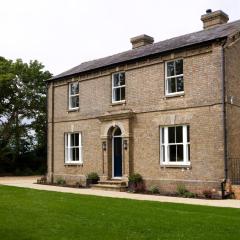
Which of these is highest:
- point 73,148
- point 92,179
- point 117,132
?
point 117,132

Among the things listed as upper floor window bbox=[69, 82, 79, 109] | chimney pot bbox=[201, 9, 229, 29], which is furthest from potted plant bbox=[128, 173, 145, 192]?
chimney pot bbox=[201, 9, 229, 29]

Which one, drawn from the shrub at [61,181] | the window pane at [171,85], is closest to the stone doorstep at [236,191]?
the window pane at [171,85]

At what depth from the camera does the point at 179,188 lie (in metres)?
19.0

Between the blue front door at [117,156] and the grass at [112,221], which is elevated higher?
the blue front door at [117,156]

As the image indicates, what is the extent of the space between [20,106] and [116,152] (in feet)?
53.8

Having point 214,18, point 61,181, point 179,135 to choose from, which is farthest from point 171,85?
point 61,181

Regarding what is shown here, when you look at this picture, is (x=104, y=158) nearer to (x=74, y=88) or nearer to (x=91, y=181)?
(x=91, y=181)

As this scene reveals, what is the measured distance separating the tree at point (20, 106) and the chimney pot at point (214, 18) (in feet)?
58.9

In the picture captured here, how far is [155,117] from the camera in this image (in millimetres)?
20641

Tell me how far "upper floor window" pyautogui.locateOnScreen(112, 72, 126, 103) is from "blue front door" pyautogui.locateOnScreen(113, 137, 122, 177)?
2085 millimetres

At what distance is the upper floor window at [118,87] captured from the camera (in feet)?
74.6

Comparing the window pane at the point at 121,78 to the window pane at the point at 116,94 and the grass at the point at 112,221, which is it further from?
the grass at the point at 112,221

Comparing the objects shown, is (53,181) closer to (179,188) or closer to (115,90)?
(115,90)

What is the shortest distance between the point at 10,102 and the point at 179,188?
21769mm
